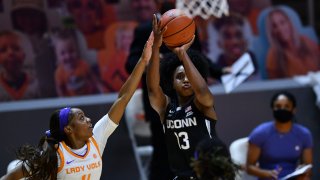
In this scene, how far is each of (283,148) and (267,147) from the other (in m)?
0.14

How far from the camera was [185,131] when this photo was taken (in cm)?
500

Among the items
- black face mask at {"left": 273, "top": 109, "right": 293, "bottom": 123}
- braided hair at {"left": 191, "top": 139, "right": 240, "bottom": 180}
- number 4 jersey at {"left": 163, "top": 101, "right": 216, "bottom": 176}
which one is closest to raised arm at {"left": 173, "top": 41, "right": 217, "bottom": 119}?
number 4 jersey at {"left": 163, "top": 101, "right": 216, "bottom": 176}

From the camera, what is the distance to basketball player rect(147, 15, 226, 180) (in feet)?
16.1

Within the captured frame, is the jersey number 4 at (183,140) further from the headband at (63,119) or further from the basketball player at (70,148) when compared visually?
the headband at (63,119)

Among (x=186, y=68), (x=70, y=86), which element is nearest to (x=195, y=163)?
(x=186, y=68)

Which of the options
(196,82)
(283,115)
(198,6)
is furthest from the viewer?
(198,6)

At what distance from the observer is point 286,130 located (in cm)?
686

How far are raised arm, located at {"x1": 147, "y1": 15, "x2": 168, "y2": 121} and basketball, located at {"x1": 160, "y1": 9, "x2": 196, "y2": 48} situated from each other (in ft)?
0.27

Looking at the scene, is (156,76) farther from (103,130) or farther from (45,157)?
(45,157)

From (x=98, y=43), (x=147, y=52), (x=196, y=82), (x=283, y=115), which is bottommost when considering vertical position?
(x=283, y=115)

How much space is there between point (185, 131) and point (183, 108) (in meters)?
0.16

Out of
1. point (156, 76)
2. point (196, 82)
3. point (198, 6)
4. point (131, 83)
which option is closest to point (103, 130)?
point (131, 83)

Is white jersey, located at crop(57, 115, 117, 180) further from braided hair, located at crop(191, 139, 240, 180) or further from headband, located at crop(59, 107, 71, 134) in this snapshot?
braided hair, located at crop(191, 139, 240, 180)

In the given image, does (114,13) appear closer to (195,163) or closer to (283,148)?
(283,148)
